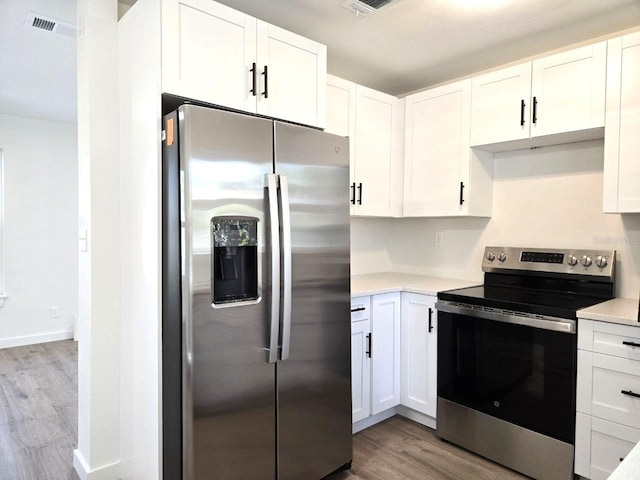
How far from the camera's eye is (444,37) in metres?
2.69

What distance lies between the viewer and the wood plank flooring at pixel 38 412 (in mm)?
2436

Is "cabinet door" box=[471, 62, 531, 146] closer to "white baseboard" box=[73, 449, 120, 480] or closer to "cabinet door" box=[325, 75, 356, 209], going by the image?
"cabinet door" box=[325, 75, 356, 209]

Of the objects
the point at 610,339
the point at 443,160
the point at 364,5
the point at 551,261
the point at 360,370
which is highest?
the point at 364,5

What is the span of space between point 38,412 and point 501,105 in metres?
3.89

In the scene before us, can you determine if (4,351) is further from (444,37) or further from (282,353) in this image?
(444,37)

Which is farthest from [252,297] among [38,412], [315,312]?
[38,412]

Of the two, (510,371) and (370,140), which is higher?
(370,140)

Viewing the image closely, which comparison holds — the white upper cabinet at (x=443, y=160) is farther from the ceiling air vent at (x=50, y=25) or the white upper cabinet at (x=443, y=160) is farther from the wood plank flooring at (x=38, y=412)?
the wood plank flooring at (x=38, y=412)

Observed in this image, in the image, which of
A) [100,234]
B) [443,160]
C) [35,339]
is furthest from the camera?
[35,339]

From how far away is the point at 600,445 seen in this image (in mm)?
2055

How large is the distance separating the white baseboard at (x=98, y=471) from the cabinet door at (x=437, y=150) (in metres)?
2.49

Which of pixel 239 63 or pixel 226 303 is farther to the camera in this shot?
pixel 239 63

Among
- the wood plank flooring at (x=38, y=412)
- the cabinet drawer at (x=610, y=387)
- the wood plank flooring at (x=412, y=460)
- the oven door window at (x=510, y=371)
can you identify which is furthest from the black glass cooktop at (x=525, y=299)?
the wood plank flooring at (x=38, y=412)

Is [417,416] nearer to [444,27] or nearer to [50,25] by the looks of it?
[444,27]
